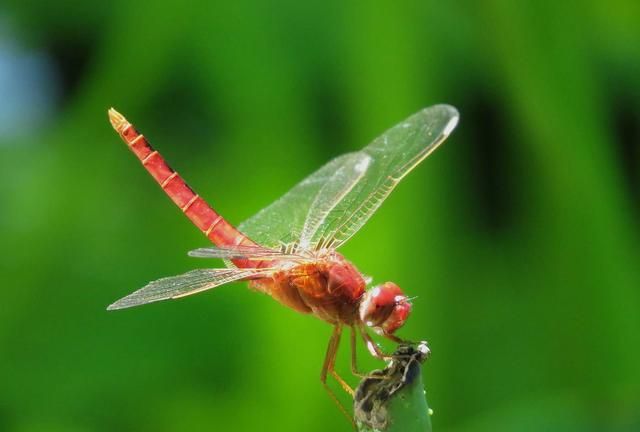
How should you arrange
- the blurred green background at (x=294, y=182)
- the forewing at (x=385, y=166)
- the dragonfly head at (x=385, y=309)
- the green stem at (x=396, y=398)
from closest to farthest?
the green stem at (x=396, y=398)
the dragonfly head at (x=385, y=309)
the forewing at (x=385, y=166)
the blurred green background at (x=294, y=182)

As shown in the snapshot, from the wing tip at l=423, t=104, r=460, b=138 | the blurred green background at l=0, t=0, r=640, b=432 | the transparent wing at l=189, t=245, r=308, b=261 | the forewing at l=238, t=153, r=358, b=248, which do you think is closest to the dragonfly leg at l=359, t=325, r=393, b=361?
the transparent wing at l=189, t=245, r=308, b=261

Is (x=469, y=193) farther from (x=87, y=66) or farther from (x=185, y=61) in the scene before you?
(x=87, y=66)

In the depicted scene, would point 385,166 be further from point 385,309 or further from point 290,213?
point 385,309

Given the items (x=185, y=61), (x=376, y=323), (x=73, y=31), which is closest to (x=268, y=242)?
(x=376, y=323)

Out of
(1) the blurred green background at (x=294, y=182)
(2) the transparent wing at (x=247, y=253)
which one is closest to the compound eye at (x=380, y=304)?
(2) the transparent wing at (x=247, y=253)

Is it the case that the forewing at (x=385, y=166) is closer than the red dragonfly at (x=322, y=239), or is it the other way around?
the red dragonfly at (x=322, y=239)

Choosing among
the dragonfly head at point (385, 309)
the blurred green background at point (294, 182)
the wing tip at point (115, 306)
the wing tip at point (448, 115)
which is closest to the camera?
the wing tip at point (115, 306)

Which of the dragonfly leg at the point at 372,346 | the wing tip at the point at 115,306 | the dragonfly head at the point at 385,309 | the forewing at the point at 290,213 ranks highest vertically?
the wing tip at the point at 115,306

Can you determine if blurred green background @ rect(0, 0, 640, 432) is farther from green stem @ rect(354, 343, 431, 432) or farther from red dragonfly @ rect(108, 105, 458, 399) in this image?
green stem @ rect(354, 343, 431, 432)

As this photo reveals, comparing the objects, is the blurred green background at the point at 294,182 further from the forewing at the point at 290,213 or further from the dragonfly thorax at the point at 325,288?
the dragonfly thorax at the point at 325,288
